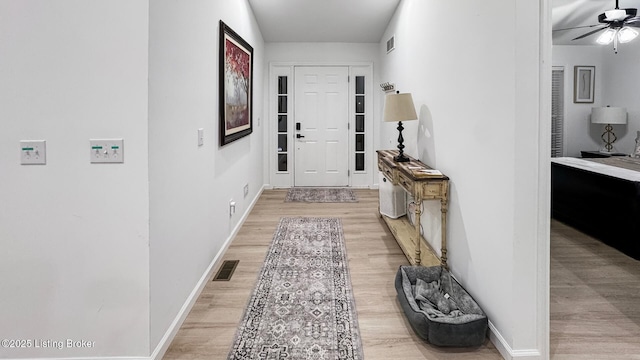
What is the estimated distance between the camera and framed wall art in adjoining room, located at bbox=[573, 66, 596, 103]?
6.67 m

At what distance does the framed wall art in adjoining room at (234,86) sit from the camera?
3.24m

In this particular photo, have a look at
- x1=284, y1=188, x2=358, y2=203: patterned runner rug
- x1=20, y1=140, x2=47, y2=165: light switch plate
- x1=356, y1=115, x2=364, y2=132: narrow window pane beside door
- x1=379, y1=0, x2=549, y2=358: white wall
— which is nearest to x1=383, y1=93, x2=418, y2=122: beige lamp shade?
x1=379, y1=0, x2=549, y2=358: white wall

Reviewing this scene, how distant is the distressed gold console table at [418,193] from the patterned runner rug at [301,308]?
0.55 m

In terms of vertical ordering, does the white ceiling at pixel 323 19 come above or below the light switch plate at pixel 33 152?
above

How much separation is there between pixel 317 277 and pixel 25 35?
2.24 m

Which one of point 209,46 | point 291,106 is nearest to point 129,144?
point 209,46

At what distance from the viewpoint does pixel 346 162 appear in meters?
6.83

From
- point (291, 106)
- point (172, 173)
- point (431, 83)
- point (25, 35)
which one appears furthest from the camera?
point (291, 106)

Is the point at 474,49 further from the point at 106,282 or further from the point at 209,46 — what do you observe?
the point at 106,282

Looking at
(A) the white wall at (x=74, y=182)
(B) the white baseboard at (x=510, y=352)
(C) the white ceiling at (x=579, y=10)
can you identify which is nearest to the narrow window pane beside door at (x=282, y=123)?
(C) the white ceiling at (x=579, y=10)

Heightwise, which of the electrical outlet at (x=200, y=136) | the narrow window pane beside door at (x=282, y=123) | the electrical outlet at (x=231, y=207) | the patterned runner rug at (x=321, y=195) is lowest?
the patterned runner rug at (x=321, y=195)

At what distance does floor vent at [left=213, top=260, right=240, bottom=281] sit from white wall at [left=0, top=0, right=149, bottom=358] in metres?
1.10

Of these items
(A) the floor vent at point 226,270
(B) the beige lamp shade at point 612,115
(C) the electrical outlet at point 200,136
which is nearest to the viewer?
(C) the electrical outlet at point 200,136

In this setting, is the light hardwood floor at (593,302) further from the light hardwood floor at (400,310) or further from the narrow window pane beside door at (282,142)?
the narrow window pane beside door at (282,142)
